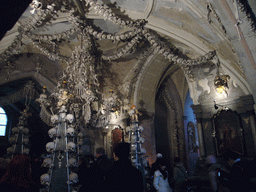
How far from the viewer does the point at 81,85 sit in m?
6.25

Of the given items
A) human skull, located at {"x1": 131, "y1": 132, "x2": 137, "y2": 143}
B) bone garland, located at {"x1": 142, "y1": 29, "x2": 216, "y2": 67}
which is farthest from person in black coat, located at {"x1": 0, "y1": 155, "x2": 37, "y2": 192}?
bone garland, located at {"x1": 142, "y1": 29, "x2": 216, "y2": 67}

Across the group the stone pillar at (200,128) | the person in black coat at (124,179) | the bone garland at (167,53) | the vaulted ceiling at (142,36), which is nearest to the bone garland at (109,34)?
the vaulted ceiling at (142,36)

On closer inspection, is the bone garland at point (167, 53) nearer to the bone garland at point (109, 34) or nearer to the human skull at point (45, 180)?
the bone garland at point (109, 34)

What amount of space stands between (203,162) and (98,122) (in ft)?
12.4

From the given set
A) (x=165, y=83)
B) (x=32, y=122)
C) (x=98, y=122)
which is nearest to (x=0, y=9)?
(x=98, y=122)

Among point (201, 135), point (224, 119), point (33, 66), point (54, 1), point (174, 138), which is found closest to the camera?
point (54, 1)

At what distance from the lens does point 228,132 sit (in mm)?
6414

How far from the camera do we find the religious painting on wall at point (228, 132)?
616cm

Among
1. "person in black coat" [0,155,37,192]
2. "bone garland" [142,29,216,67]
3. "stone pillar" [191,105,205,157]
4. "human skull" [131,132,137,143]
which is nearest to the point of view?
"person in black coat" [0,155,37,192]

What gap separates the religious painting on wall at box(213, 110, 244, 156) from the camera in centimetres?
616

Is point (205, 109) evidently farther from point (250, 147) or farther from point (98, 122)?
point (98, 122)

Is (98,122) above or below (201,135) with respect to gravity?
above

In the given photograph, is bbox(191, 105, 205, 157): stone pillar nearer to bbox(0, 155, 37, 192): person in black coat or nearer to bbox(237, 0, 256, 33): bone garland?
bbox(237, 0, 256, 33): bone garland

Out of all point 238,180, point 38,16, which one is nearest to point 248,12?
point 238,180
